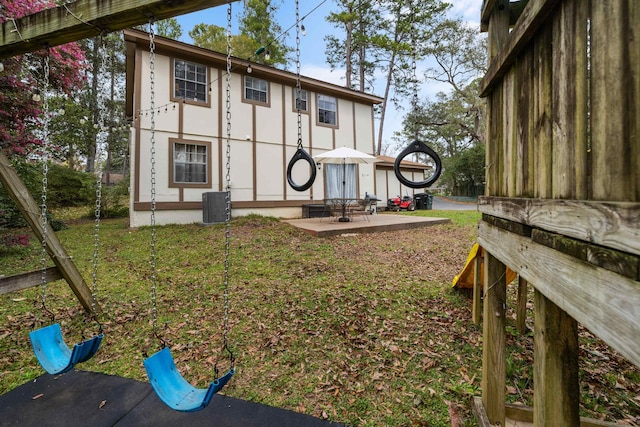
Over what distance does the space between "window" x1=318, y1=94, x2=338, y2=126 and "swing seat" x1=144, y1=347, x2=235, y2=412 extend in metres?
11.8

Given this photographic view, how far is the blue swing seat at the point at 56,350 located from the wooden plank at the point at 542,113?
268cm

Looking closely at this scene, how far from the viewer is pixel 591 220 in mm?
840

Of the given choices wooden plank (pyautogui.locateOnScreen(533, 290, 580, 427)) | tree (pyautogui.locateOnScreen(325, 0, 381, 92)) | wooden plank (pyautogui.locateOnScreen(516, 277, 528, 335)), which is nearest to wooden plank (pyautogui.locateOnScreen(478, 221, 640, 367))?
wooden plank (pyautogui.locateOnScreen(533, 290, 580, 427))

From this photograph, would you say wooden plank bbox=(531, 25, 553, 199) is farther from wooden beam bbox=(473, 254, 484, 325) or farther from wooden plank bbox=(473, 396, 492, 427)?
wooden beam bbox=(473, 254, 484, 325)

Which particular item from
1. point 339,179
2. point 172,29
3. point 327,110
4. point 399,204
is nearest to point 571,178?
point 339,179

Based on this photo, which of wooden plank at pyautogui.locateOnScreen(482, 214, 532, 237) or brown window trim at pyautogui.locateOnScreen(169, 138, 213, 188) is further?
brown window trim at pyautogui.locateOnScreen(169, 138, 213, 188)

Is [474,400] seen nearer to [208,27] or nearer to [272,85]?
[272,85]

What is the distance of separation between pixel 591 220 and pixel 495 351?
1.58 meters

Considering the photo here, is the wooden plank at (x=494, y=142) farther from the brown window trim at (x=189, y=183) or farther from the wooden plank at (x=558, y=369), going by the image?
the brown window trim at (x=189, y=183)

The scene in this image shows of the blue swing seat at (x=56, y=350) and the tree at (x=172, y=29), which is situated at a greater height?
the tree at (x=172, y=29)

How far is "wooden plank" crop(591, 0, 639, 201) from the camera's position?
0.77 meters

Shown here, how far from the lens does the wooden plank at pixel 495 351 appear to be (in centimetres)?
201

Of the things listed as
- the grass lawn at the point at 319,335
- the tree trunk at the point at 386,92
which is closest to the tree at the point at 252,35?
the tree trunk at the point at 386,92

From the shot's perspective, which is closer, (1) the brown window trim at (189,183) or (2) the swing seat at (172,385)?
(2) the swing seat at (172,385)
